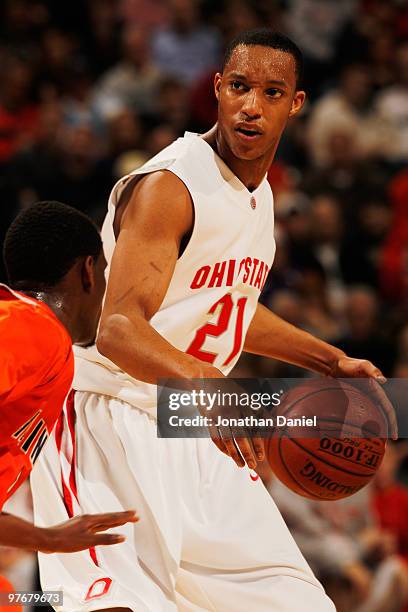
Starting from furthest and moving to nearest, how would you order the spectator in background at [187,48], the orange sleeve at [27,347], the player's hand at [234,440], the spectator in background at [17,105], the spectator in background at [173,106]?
the spectator in background at [187,48]
the spectator in background at [17,105]
the spectator in background at [173,106]
the player's hand at [234,440]
the orange sleeve at [27,347]

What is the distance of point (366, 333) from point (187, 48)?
3.77 m

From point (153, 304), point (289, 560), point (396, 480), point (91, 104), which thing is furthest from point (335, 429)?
point (91, 104)

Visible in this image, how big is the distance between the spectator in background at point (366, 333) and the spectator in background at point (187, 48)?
10.1 feet

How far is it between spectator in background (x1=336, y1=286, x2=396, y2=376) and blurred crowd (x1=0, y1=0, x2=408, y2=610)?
0.01 meters

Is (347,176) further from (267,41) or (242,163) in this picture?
(267,41)

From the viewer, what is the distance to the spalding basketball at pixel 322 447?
11.0ft

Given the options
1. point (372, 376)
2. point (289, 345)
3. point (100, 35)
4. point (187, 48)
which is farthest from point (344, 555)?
point (100, 35)

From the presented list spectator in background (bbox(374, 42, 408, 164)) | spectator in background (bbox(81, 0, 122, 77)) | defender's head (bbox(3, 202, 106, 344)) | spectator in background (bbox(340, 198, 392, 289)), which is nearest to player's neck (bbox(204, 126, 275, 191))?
defender's head (bbox(3, 202, 106, 344))

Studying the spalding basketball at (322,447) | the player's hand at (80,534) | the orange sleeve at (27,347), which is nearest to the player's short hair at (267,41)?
the spalding basketball at (322,447)

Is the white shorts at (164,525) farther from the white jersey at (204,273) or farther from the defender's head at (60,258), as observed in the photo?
the defender's head at (60,258)

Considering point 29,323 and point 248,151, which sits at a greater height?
point 248,151

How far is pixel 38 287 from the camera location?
322cm

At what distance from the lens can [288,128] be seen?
29.5ft

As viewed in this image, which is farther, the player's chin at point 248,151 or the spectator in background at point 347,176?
the spectator in background at point 347,176
